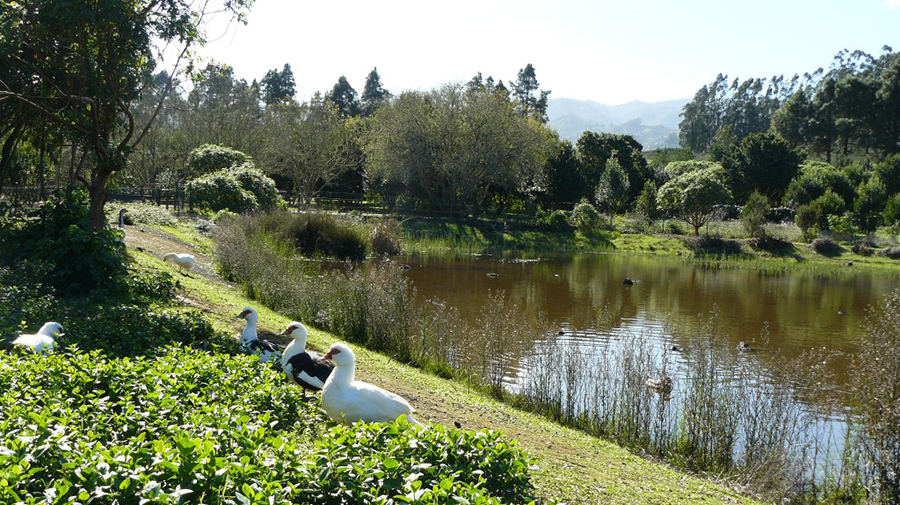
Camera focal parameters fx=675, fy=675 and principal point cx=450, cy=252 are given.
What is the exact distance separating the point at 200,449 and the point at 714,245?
4283 centimetres

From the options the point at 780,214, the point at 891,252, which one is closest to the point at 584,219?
the point at 780,214

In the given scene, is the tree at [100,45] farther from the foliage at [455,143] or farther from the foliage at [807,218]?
the foliage at [807,218]

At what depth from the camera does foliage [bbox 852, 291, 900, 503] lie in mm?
7965

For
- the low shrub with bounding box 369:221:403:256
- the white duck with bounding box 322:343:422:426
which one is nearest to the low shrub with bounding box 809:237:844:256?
the low shrub with bounding box 369:221:403:256

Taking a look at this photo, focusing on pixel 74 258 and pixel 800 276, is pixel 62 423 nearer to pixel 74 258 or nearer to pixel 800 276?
pixel 74 258

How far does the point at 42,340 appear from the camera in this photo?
7090mm

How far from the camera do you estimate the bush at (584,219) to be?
46281mm

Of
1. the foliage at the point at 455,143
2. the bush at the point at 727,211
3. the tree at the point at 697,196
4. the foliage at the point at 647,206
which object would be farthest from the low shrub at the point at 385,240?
the bush at the point at 727,211

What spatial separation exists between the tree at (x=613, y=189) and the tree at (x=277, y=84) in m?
51.2

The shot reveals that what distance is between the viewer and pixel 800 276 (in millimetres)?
34562

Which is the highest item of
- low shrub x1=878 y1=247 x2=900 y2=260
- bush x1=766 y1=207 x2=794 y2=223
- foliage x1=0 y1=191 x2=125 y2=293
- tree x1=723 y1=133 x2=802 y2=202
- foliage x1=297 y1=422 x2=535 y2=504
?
tree x1=723 y1=133 x2=802 y2=202

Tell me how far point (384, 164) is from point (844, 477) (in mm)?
40279

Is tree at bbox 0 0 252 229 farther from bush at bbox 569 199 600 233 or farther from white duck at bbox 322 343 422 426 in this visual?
bush at bbox 569 199 600 233

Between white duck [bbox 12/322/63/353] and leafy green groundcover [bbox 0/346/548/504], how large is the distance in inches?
26.3
